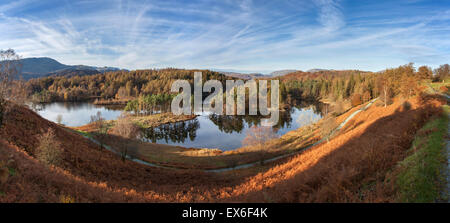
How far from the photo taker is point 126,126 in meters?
40.3

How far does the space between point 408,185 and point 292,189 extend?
3.88m

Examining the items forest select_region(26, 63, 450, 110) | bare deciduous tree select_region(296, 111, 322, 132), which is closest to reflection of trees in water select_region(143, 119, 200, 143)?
forest select_region(26, 63, 450, 110)

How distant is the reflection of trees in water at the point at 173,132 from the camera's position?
6316 centimetres

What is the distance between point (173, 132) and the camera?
7012 cm

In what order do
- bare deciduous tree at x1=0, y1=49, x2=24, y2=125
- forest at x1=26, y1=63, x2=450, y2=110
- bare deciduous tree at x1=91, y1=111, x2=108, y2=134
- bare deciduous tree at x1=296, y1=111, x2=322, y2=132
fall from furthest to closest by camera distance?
bare deciduous tree at x1=296, y1=111, x2=322, y2=132
forest at x1=26, y1=63, x2=450, y2=110
bare deciduous tree at x1=91, y1=111, x2=108, y2=134
bare deciduous tree at x1=0, y1=49, x2=24, y2=125

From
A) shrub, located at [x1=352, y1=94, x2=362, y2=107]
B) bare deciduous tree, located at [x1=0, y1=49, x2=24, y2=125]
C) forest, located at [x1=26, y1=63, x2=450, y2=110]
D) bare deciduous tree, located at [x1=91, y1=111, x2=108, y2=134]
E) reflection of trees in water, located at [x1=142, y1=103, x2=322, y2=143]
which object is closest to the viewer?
bare deciduous tree, located at [x1=0, y1=49, x2=24, y2=125]

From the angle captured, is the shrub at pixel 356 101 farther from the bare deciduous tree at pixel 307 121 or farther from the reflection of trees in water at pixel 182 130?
the reflection of trees in water at pixel 182 130

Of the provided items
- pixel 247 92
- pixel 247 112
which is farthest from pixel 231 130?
pixel 247 92

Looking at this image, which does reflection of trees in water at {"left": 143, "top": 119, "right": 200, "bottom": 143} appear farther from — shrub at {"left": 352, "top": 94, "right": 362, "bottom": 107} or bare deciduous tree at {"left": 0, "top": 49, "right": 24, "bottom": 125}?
shrub at {"left": 352, "top": 94, "right": 362, "bottom": 107}

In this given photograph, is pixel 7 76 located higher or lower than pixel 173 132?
higher

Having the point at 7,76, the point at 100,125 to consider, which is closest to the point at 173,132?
the point at 100,125

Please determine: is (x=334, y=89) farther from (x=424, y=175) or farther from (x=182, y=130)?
(x=424, y=175)

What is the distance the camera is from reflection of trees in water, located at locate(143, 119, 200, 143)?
6316 cm
